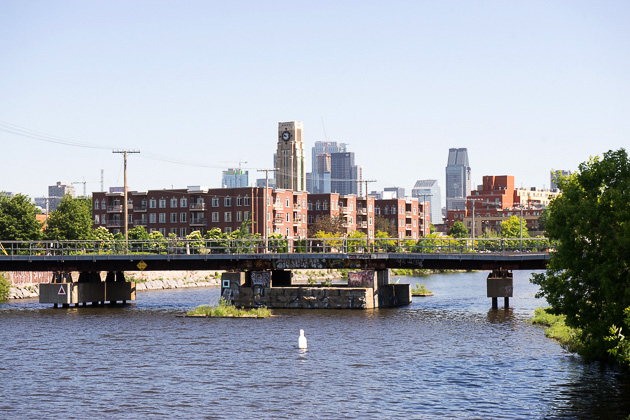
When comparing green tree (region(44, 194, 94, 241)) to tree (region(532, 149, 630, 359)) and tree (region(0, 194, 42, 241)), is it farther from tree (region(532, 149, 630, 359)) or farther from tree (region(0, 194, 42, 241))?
tree (region(532, 149, 630, 359))

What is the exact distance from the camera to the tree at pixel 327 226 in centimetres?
16975

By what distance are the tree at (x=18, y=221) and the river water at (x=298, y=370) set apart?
58.8 metres

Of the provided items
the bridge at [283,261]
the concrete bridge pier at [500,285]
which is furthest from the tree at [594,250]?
the concrete bridge pier at [500,285]

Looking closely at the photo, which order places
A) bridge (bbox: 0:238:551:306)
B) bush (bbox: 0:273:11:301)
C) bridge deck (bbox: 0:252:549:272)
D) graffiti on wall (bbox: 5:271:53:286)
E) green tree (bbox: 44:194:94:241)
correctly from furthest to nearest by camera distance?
1. green tree (bbox: 44:194:94:241)
2. graffiti on wall (bbox: 5:271:53:286)
3. bush (bbox: 0:273:11:301)
4. bridge (bbox: 0:238:551:306)
5. bridge deck (bbox: 0:252:549:272)

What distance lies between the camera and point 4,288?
9369 centimetres

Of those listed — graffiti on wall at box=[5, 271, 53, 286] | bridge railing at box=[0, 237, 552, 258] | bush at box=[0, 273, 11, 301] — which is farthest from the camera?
graffiti on wall at box=[5, 271, 53, 286]

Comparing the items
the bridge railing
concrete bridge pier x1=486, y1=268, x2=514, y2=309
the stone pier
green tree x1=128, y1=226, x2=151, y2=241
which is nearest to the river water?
concrete bridge pier x1=486, y1=268, x2=514, y2=309

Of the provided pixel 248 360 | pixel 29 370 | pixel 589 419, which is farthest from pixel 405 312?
pixel 589 419

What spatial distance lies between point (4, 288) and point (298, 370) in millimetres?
58598

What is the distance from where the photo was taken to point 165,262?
8362cm

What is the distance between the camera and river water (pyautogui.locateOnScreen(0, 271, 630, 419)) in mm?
35906

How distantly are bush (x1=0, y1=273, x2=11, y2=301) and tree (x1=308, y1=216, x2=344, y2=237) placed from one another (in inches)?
3225

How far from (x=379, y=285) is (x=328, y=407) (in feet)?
154

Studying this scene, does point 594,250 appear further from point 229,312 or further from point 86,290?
point 86,290
